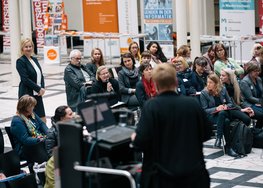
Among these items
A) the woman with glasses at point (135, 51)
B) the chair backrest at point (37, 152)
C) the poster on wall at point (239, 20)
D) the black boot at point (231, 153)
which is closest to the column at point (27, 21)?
the poster on wall at point (239, 20)

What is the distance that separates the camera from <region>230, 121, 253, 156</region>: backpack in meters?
12.2

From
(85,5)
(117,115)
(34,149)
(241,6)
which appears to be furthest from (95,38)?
(117,115)

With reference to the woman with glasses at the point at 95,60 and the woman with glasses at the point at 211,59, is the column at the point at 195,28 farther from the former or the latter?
the woman with glasses at the point at 95,60

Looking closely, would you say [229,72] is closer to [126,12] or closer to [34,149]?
[34,149]

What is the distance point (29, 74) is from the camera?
13469mm

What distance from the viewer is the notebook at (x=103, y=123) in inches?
272

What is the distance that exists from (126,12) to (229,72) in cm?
1081

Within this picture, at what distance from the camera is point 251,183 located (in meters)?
10.7

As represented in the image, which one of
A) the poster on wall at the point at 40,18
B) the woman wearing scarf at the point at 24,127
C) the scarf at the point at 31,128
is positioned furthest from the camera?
the poster on wall at the point at 40,18

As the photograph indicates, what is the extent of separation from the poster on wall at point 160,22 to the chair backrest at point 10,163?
40.6ft

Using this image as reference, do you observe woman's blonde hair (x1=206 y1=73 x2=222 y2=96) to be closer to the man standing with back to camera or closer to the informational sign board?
the man standing with back to camera

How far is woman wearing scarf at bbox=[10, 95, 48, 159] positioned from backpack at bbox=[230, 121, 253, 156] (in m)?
3.15

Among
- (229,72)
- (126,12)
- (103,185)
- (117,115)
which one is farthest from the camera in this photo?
(126,12)

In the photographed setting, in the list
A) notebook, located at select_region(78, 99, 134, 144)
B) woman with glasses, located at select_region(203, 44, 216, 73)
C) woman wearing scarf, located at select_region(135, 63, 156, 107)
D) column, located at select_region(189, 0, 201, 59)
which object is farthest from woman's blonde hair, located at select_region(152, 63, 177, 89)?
column, located at select_region(189, 0, 201, 59)
